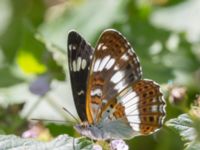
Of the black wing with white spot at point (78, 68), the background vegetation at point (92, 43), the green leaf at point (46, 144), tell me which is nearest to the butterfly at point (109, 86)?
the black wing with white spot at point (78, 68)

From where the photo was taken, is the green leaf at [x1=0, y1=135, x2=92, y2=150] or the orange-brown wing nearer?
the green leaf at [x1=0, y1=135, x2=92, y2=150]

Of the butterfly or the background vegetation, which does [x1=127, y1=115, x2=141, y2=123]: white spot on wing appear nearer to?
the butterfly

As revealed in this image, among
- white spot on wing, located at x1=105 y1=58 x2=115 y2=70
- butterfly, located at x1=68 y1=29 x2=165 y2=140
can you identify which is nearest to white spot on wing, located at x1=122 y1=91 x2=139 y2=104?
butterfly, located at x1=68 y1=29 x2=165 y2=140

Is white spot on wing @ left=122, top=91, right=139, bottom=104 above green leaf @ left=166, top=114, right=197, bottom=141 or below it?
above

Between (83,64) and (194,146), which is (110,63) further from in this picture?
(194,146)

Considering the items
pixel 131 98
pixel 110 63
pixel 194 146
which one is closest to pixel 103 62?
pixel 110 63

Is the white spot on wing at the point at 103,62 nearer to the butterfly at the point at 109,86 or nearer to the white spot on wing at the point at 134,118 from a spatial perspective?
the butterfly at the point at 109,86

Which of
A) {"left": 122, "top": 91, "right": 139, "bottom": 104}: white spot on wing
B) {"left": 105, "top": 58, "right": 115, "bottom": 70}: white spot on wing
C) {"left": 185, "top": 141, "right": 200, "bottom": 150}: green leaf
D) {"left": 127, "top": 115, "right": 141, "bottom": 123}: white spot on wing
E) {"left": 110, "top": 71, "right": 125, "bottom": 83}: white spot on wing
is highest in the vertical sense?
{"left": 105, "top": 58, "right": 115, "bottom": 70}: white spot on wing

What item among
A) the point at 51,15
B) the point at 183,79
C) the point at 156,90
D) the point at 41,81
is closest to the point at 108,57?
the point at 156,90
